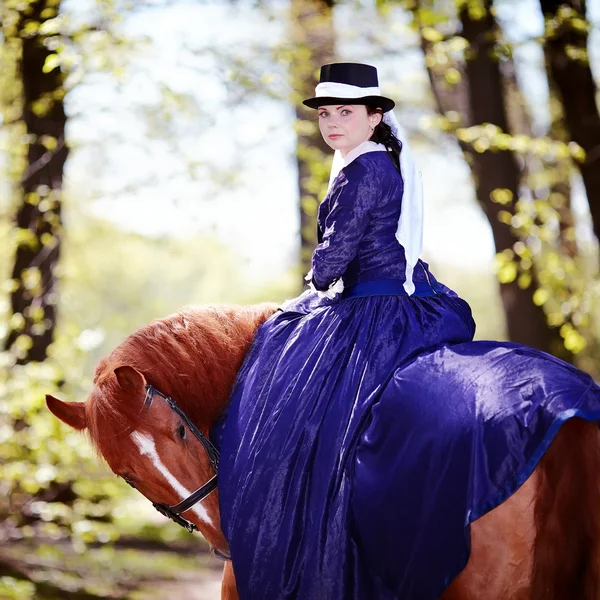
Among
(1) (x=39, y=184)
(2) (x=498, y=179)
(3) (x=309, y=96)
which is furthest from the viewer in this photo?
(2) (x=498, y=179)

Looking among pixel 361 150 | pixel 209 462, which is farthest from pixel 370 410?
pixel 361 150

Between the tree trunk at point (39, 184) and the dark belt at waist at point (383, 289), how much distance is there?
3990mm

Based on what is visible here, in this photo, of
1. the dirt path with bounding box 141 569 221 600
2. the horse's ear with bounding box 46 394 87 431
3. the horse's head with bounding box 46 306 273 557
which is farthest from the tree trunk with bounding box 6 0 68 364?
the horse's head with bounding box 46 306 273 557

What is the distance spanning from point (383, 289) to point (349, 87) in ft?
2.45

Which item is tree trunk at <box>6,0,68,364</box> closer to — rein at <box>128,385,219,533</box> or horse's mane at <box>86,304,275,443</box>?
horse's mane at <box>86,304,275,443</box>

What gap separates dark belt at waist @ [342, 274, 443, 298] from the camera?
268 cm

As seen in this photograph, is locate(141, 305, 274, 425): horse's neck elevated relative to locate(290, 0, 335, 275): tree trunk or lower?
lower

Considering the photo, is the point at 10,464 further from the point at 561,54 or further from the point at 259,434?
the point at 561,54

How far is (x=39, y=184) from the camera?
6699mm

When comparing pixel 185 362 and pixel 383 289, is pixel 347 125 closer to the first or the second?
pixel 383 289

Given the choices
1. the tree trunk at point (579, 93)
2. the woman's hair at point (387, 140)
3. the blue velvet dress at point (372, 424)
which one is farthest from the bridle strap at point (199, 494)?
the tree trunk at point (579, 93)

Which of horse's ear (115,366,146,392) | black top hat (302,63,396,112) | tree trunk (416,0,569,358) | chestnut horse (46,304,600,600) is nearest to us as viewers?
chestnut horse (46,304,600,600)

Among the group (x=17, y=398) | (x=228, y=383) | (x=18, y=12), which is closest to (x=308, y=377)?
(x=228, y=383)

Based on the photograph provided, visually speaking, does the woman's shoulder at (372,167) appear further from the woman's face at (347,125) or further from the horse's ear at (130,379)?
the horse's ear at (130,379)
